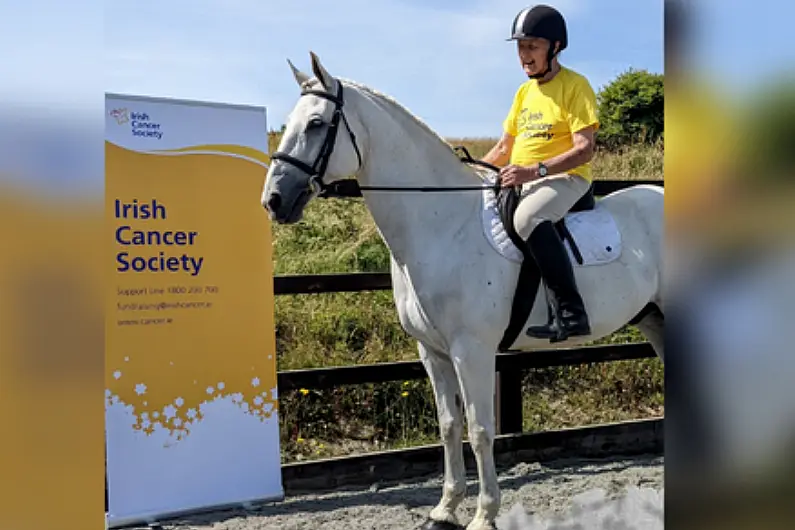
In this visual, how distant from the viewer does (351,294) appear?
25.3 ft

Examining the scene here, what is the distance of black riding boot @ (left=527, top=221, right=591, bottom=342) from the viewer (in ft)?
12.2

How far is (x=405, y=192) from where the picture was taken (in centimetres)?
384

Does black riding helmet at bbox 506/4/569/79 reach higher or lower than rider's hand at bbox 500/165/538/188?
higher

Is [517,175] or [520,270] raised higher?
[517,175]

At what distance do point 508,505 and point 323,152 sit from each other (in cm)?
235

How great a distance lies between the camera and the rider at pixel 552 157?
374cm

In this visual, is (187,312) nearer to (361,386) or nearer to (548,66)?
(548,66)

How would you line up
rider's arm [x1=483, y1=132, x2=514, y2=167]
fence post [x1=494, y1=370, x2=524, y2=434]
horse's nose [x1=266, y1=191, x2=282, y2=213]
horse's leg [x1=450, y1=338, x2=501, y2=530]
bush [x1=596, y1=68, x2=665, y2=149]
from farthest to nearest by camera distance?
bush [x1=596, y1=68, x2=665, y2=149] < fence post [x1=494, y1=370, x2=524, y2=434] < rider's arm [x1=483, y1=132, x2=514, y2=167] < horse's leg [x1=450, y1=338, x2=501, y2=530] < horse's nose [x1=266, y1=191, x2=282, y2=213]

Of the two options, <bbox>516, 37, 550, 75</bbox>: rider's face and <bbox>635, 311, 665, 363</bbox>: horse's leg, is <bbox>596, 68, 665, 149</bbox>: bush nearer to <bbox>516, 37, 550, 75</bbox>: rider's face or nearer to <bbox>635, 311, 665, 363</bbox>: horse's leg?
<bbox>635, 311, 665, 363</bbox>: horse's leg

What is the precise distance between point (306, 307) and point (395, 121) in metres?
3.76

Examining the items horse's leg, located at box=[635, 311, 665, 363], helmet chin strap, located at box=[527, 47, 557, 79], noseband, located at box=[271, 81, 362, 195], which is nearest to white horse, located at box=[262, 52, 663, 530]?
noseband, located at box=[271, 81, 362, 195]

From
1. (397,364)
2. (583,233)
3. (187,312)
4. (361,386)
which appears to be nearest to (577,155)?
(583,233)
